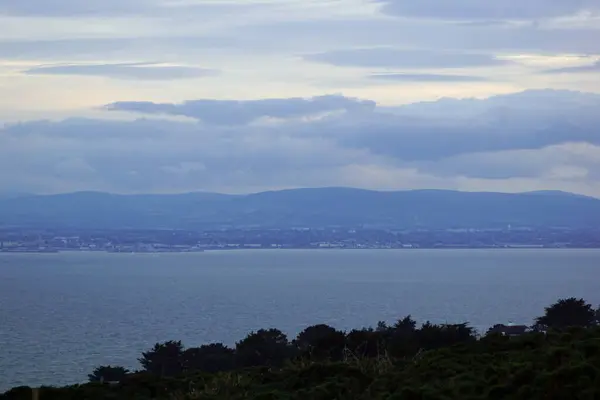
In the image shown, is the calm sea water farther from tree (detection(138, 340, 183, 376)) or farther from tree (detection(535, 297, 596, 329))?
tree (detection(535, 297, 596, 329))

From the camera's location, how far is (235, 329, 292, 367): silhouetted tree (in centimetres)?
1898

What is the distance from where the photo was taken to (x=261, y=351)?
794 inches

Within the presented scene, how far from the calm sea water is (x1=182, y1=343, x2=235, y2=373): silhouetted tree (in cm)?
833

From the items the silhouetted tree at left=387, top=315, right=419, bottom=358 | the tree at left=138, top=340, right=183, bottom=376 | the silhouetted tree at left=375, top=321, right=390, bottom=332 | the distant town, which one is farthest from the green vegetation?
the distant town

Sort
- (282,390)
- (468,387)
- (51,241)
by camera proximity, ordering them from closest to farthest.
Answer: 1. (468,387)
2. (282,390)
3. (51,241)

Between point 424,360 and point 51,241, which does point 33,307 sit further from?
point 51,241

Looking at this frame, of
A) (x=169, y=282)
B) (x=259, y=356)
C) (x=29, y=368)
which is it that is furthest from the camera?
(x=169, y=282)

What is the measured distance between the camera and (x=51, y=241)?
18925 centimetres

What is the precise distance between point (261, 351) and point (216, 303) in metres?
62.9

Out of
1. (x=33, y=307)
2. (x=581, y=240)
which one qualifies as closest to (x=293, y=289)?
(x=33, y=307)

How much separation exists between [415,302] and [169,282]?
1783 inches

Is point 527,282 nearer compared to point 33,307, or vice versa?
point 33,307

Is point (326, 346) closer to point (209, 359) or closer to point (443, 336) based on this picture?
point (443, 336)

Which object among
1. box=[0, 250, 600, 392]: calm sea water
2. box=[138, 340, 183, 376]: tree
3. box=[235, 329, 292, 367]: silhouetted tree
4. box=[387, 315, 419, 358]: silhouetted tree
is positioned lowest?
box=[0, 250, 600, 392]: calm sea water
